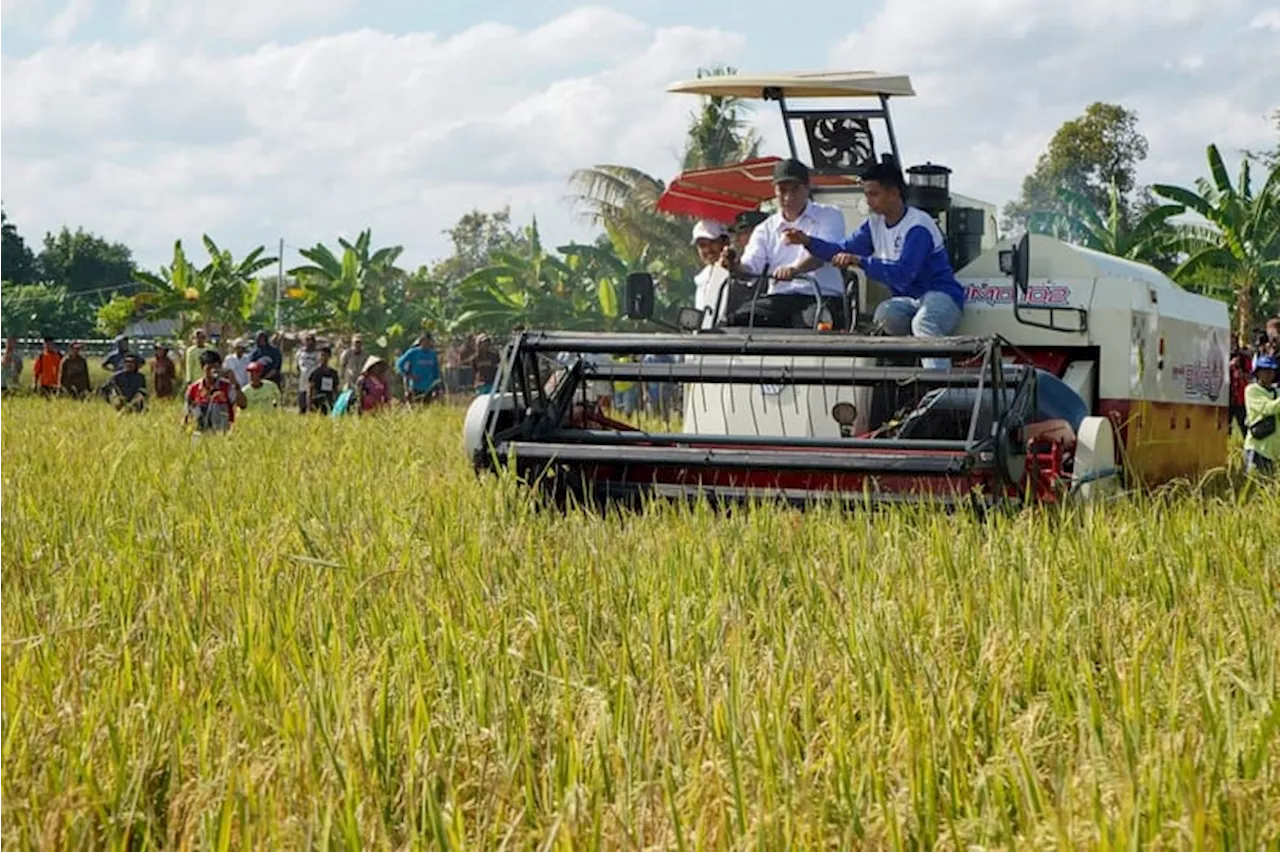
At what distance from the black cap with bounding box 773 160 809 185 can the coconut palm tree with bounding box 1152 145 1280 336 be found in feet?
66.7

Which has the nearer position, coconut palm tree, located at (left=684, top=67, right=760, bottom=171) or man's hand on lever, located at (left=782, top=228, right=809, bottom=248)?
man's hand on lever, located at (left=782, top=228, right=809, bottom=248)

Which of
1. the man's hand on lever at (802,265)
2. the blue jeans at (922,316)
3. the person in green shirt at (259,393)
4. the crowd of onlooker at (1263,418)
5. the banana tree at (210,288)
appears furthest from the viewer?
the banana tree at (210,288)

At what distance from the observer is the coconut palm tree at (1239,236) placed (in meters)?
28.2

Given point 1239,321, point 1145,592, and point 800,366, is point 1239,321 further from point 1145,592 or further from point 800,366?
point 1145,592

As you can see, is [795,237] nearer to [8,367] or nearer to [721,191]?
[721,191]

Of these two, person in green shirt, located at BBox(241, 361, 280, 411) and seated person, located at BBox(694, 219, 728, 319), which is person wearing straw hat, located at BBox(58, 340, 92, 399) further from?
seated person, located at BBox(694, 219, 728, 319)

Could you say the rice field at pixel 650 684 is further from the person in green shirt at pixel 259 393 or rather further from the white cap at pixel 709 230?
the person in green shirt at pixel 259 393

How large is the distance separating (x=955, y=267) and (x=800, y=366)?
169 cm

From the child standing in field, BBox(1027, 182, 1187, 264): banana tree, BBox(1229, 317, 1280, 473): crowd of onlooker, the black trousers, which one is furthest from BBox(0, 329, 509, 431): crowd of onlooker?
BBox(1027, 182, 1187, 264): banana tree

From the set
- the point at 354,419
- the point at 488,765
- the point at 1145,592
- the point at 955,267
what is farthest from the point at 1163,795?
the point at 354,419

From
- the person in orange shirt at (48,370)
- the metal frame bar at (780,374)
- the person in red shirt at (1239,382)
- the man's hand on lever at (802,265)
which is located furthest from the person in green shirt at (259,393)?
the metal frame bar at (780,374)

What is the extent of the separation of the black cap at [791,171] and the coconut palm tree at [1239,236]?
20.3 metres

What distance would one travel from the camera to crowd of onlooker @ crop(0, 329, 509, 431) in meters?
14.8

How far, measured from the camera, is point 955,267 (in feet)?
31.2
